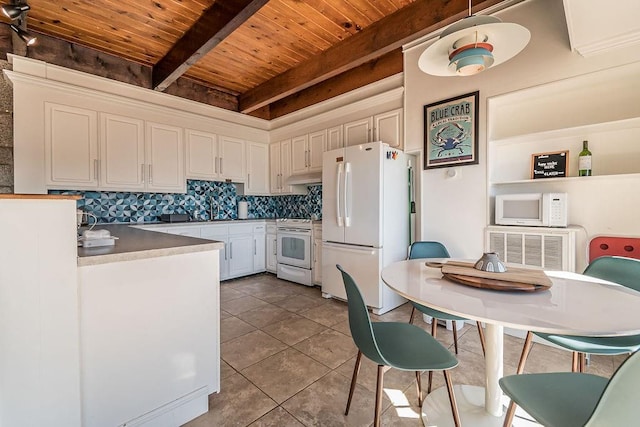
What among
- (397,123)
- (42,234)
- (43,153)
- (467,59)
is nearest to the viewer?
(42,234)

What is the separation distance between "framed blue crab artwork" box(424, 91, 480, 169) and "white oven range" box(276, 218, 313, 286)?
1834 millimetres

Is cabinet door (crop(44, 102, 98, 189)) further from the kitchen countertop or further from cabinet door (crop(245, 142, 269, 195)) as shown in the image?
the kitchen countertop

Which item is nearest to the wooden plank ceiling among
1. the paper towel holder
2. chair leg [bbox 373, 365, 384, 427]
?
the paper towel holder

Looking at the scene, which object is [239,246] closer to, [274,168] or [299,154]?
[274,168]

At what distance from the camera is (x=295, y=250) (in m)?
4.19

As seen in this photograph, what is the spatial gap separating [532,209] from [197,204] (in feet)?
14.0

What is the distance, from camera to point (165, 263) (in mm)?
Answer: 1496

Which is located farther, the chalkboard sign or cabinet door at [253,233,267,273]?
cabinet door at [253,233,267,273]

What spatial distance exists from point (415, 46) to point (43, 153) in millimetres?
4148

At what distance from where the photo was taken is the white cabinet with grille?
226 centimetres

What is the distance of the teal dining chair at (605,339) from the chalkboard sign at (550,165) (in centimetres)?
103

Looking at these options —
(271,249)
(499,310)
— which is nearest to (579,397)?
(499,310)

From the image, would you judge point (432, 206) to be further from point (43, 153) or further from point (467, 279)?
point (43, 153)

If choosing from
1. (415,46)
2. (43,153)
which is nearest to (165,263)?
(43,153)
